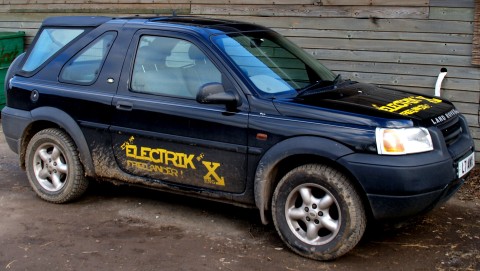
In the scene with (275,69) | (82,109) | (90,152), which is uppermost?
(275,69)

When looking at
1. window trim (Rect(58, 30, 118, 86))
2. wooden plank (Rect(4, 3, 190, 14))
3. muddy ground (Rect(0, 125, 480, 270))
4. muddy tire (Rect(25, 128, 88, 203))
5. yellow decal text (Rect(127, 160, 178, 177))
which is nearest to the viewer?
muddy ground (Rect(0, 125, 480, 270))

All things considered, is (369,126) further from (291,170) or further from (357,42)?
(357,42)

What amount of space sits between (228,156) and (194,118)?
1.32 ft

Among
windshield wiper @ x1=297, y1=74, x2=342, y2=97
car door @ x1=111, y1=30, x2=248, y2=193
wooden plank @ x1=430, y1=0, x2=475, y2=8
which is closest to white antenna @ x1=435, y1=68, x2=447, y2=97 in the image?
wooden plank @ x1=430, y1=0, x2=475, y2=8

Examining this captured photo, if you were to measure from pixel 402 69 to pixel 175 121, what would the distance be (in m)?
3.41

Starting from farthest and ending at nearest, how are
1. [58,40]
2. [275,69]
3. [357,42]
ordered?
[357,42] < [58,40] < [275,69]

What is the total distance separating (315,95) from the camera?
4.85 metres

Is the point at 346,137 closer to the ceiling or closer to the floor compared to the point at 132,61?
closer to the floor

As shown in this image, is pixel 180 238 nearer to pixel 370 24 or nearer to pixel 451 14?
pixel 370 24

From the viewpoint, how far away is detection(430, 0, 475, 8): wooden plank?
6.82 m

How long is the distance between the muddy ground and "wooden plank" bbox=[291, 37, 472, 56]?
1.75m

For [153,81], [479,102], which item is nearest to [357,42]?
[479,102]

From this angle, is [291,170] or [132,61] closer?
[291,170]

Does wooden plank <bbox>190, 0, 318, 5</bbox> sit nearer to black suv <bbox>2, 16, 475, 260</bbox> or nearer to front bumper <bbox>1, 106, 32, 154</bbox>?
black suv <bbox>2, 16, 475, 260</bbox>
